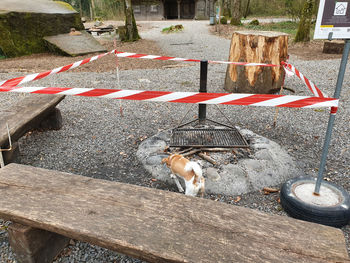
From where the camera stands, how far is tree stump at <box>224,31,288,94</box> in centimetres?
546

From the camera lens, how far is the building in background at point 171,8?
1176 inches

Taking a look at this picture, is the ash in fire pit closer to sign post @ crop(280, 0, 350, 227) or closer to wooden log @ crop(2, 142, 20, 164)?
sign post @ crop(280, 0, 350, 227)

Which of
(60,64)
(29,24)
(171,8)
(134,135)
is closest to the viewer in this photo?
(134,135)

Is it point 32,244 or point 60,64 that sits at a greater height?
point 60,64

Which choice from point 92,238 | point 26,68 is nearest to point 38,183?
point 92,238

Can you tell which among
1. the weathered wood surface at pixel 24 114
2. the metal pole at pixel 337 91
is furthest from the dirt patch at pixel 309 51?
the weathered wood surface at pixel 24 114

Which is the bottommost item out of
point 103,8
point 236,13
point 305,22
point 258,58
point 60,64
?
point 60,64

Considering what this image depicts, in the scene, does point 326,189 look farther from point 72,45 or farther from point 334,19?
point 72,45

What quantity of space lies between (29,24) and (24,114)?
8705 millimetres

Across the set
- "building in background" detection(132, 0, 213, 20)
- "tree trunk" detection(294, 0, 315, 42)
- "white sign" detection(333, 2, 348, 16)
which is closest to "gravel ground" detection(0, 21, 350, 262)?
"white sign" detection(333, 2, 348, 16)

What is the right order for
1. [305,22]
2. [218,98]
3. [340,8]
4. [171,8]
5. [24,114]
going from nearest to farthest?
[340,8], [218,98], [24,114], [305,22], [171,8]

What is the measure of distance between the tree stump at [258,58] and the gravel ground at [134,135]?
66 cm

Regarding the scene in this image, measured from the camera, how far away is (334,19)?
78.5 inches

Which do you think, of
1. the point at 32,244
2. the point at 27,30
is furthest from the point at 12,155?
the point at 27,30
